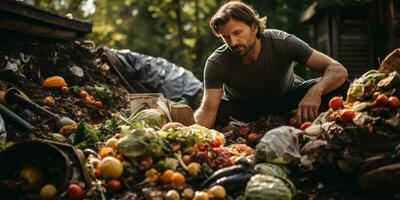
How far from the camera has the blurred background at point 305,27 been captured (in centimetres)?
1059

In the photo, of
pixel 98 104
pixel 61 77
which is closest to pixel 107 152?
pixel 98 104

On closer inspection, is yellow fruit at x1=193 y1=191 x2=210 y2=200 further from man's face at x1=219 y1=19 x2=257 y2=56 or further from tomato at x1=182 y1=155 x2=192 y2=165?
man's face at x1=219 y1=19 x2=257 y2=56

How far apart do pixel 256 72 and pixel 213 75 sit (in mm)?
572

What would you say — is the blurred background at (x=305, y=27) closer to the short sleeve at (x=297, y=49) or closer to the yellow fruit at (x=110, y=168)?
the short sleeve at (x=297, y=49)

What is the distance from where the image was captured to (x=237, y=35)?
588 cm

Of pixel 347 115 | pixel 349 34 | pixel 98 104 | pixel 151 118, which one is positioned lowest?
pixel 98 104

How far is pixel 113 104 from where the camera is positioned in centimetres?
930

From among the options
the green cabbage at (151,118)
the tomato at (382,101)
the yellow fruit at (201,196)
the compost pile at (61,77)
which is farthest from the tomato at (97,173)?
the compost pile at (61,77)

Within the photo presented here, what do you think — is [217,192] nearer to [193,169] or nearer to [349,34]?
[193,169]

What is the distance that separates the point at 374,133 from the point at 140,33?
839 inches

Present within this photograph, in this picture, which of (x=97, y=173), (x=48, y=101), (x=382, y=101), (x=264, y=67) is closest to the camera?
(x=97, y=173)

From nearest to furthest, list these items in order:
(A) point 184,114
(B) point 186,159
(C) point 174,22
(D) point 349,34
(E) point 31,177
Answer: (E) point 31,177 → (B) point 186,159 → (A) point 184,114 → (D) point 349,34 → (C) point 174,22

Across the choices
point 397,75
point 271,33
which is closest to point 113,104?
point 271,33

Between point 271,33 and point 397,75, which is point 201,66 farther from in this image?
point 397,75
